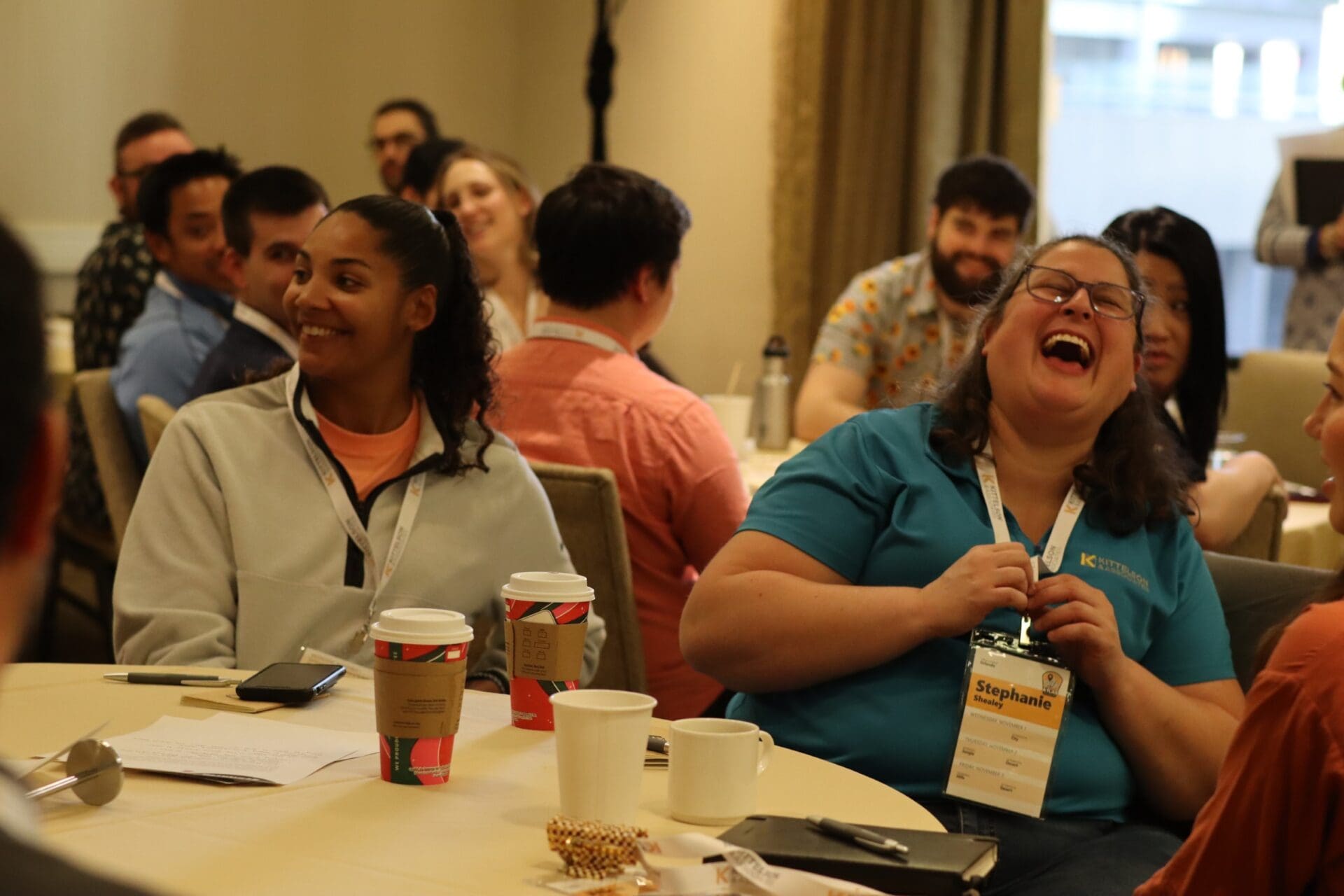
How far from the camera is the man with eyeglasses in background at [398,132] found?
17.8 feet

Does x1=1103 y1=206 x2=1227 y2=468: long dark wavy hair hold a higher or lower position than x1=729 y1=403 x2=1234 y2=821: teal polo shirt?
higher

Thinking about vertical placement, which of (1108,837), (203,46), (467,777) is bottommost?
(1108,837)

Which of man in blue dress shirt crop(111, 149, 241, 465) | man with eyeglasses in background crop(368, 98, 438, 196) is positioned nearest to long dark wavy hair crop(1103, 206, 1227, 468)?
man in blue dress shirt crop(111, 149, 241, 465)

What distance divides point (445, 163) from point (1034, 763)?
10.6ft

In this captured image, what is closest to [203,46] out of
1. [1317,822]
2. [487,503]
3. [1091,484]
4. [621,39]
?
[621,39]

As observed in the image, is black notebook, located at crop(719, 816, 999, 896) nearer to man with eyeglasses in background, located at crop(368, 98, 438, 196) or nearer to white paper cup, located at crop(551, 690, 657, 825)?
white paper cup, located at crop(551, 690, 657, 825)

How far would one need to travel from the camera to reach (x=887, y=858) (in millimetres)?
1081

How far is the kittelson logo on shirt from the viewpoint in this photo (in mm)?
1853

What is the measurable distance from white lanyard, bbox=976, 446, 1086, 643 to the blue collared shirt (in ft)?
6.26

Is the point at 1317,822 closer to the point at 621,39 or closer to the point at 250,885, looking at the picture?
the point at 250,885

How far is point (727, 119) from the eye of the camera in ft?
18.7

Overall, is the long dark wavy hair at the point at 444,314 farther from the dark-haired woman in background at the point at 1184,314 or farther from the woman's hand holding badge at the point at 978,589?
the dark-haired woman in background at the point at 1184,314

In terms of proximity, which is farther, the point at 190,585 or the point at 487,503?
the point at 487,503

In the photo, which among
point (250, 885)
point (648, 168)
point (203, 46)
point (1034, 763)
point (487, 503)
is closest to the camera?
point (250, 885)
